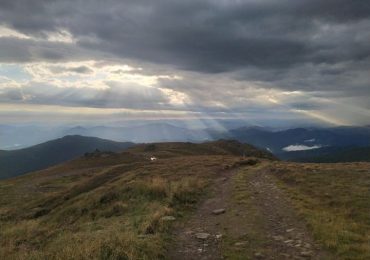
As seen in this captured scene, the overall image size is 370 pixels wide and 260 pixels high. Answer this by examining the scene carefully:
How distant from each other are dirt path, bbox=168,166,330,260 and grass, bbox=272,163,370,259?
0.80 meters

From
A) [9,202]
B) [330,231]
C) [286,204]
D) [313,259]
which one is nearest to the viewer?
[313,259]

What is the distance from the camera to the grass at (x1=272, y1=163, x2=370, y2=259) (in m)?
15.8

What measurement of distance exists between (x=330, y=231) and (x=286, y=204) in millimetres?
7708

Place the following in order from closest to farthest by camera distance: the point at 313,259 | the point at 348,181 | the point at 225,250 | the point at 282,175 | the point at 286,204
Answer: the point at 313,259 → the point at 225,250 → the point at 286,204 → the point at 348,181 → the point at 282,175

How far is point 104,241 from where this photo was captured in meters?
15.0

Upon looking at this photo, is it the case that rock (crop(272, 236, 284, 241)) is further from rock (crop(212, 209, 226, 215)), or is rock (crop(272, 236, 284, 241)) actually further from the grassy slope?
rock (crop(212, 209, 226, 215))

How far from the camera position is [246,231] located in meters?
18.4

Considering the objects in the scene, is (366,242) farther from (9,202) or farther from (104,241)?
(9,202)

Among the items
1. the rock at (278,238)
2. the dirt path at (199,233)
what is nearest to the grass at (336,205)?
the rock at (278,238)

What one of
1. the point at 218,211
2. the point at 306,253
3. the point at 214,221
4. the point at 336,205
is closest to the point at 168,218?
the point at 214,221

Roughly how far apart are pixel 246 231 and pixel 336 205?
32.2 feet

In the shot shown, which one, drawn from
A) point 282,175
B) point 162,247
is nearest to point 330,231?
point 162,247

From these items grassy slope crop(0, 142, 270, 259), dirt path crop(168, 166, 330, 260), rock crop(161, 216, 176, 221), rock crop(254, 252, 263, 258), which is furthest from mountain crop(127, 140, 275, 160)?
rock crop(254, 252, 263, 258)

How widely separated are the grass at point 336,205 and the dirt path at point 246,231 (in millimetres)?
797
